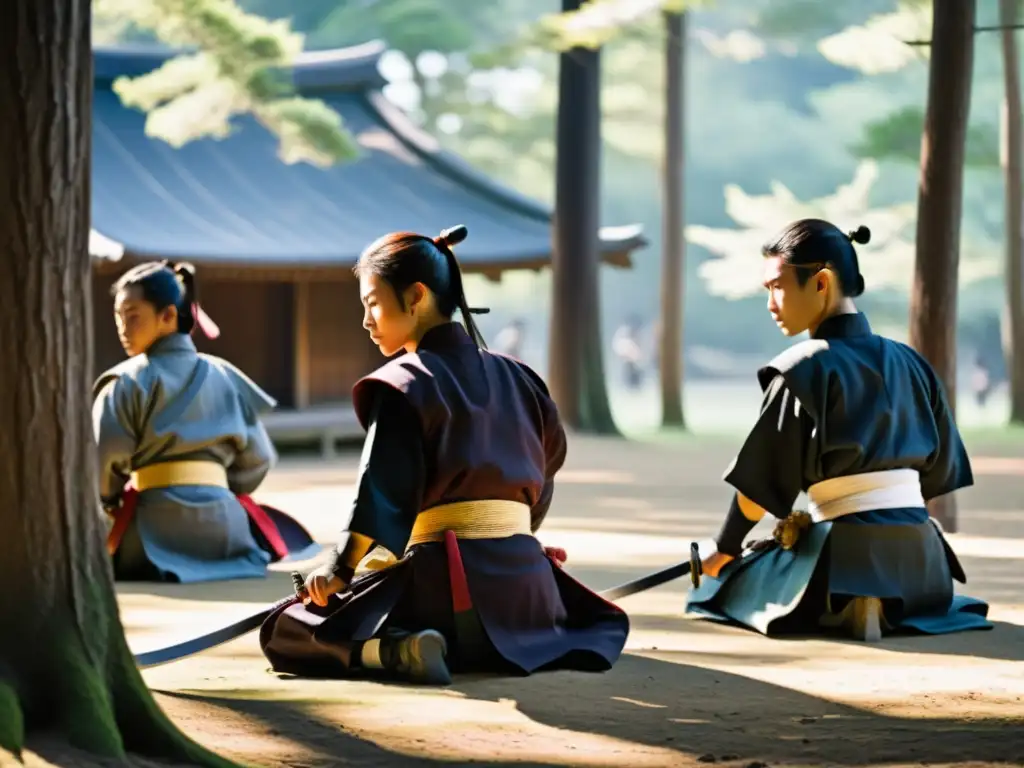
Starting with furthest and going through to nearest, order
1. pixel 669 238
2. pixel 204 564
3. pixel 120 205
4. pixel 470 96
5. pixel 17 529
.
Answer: pixel 470 96 → pixel 669 238 → pixel 120 205 → pixel 204 564 → pixel 17 529

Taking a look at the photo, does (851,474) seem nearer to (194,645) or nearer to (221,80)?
(194,645)

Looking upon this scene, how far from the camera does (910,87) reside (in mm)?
29938

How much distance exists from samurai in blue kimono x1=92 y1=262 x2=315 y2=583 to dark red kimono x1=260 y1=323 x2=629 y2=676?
2.18m

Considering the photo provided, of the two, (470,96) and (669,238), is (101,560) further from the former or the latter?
(470,96)

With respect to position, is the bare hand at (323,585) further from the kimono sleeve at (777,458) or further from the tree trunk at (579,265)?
the tree trunk at (579,265)

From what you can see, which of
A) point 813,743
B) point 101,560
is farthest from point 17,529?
point 813,743

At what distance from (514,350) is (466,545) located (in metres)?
22.2

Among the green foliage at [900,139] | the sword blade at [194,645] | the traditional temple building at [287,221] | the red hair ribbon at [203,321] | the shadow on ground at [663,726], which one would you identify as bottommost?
the shadow on ground at [663,726]

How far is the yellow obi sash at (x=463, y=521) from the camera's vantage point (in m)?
4.26

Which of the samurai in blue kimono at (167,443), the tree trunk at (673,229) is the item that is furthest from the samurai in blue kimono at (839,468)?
the tree trunk at (673,229)

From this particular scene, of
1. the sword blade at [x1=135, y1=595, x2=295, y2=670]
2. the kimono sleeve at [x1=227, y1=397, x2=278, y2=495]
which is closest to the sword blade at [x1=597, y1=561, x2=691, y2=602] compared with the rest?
the sword blade at [x1=135, y1=595, x2=295, y2=670]

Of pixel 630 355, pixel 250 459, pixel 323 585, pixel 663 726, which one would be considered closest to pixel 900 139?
pixel 630 355

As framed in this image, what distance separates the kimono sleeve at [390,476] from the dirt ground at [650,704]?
39cm

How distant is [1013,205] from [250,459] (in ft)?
47.6
